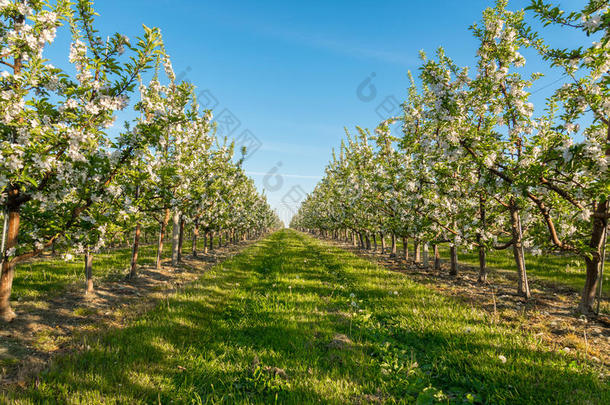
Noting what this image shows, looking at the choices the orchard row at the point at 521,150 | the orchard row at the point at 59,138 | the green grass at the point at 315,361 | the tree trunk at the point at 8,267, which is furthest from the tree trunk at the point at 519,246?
the tree trunk at the point at 8,267

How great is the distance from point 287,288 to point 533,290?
9404mm

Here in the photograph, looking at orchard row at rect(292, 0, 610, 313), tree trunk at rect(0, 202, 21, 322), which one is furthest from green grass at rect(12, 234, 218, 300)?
orchard row at rect(292, 0, 610, 313)

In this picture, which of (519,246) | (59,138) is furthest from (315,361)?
(519,246)

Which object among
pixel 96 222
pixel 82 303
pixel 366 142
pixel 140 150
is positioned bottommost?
pixel 82 303

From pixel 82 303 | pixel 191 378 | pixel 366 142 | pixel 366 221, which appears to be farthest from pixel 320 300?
pixel 366 142

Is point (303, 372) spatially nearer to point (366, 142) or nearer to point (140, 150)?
point (140, 150)

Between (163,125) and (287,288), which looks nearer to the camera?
(163,125)

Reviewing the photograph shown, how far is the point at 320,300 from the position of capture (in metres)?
7.97

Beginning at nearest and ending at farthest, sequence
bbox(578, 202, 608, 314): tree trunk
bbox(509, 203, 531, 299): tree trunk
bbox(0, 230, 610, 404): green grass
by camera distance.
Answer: bbox(0, 230, 610, 404): green grass
bbox(578, 202, 608, 314): tree trunk
bbox(509, 203, 531, 299): tree trunk

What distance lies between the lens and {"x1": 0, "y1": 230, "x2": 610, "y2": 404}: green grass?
3678 mm

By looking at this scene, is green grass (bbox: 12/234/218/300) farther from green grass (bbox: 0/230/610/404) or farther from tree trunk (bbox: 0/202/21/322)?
green grass (bbox: 0/230/610/404)

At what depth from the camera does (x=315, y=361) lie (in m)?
4.45

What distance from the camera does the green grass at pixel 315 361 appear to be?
3678 mm

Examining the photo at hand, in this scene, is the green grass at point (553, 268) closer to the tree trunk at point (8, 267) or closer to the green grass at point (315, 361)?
the green grass at point (315, 361)
